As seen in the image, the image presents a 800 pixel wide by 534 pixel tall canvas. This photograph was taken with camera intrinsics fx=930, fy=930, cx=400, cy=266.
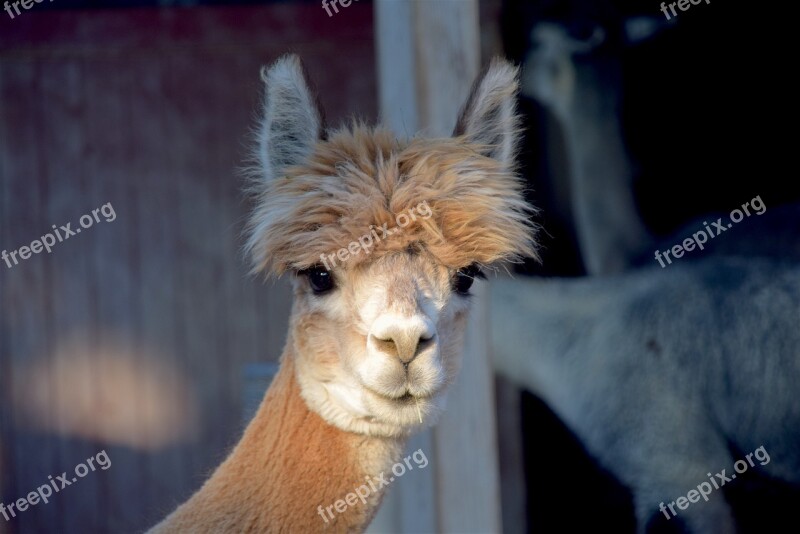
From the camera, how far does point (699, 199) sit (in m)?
4.02

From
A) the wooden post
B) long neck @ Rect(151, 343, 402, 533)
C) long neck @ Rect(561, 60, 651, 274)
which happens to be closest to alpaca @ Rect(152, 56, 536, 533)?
long neck @ Rect(151, 343, 402, 533)

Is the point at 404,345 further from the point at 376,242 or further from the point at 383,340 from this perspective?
the point at 376,242

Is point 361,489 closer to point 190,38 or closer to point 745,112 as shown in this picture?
point 745,112

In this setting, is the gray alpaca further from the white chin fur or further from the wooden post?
Answer: the white chin fur

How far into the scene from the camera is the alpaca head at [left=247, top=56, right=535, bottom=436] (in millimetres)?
1993

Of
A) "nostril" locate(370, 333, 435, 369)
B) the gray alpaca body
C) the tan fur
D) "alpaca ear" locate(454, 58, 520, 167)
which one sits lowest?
the gray alpaca body

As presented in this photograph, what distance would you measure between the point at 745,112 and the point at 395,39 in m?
1.56

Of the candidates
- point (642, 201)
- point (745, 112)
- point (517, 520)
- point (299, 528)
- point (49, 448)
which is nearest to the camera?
point (299, 528)

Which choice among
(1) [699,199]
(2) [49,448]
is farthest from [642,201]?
(2) [49,448]

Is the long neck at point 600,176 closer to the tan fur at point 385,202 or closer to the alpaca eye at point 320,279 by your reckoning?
the tan fur at point 385,202

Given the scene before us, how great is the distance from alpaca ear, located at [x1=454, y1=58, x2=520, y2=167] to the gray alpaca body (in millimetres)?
1538

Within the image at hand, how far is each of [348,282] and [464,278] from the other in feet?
0.97

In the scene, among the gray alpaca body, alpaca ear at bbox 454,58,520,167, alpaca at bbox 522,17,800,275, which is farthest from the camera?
alpaca at bbox 522,17,800,275

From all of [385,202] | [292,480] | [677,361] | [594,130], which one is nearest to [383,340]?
[385,202]
